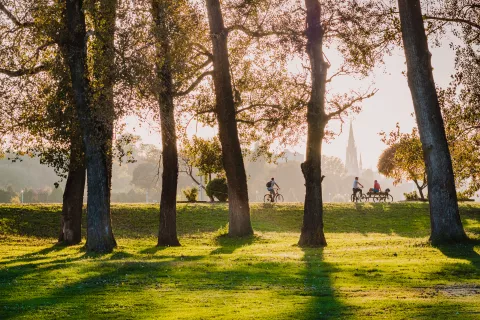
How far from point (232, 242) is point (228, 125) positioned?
5942 millimetres

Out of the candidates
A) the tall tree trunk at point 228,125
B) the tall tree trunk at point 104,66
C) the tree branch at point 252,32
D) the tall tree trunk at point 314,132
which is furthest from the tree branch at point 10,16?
the tall tree trunk at point 314,132

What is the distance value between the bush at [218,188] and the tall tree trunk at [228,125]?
691 inches

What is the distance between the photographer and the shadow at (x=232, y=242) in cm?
2908

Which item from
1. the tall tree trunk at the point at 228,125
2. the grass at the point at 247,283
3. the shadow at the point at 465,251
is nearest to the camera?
the grass at the point at 247,283

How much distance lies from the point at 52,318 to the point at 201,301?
3335mm

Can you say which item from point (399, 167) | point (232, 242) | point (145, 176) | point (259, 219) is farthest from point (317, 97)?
point (145, 176)

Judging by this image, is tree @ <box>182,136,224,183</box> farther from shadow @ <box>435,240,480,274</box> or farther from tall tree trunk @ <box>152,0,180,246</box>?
shadow @ <box>435,240,480,274</box>

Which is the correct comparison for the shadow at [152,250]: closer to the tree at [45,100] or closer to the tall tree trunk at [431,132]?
the tree at [45,100]

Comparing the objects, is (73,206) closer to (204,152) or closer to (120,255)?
(120,255)

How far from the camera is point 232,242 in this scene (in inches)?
1260

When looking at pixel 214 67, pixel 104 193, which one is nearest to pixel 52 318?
pixel 104 193

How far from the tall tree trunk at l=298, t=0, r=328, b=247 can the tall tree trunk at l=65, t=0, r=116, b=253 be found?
28.2 ft

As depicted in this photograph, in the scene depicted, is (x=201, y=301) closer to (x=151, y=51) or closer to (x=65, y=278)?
(x=65, y=278)

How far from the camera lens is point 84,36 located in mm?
25953
